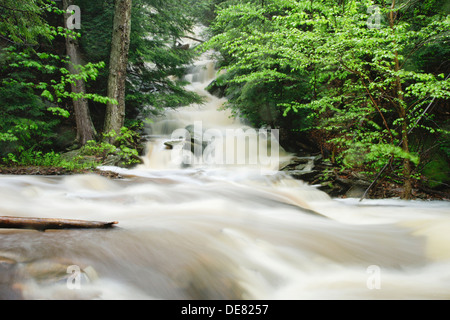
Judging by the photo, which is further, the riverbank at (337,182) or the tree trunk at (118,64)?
the tree trunk at (118,64)

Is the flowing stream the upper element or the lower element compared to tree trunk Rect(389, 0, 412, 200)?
lower

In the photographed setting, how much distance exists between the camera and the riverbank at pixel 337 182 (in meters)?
4.79

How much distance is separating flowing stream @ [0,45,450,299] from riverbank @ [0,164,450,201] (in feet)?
1.16

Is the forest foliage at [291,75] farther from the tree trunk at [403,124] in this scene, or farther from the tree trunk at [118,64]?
the tree trunk at [118,64]

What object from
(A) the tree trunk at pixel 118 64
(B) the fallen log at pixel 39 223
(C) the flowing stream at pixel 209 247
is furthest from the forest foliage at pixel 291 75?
(B) the fallen log at pixel 39 223

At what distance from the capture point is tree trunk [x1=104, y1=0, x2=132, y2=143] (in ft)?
21.7

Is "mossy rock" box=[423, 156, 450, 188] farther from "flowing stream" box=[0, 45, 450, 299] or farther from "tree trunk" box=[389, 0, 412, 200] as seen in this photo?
"tree trunk" box=[389, 0, 412, 200]

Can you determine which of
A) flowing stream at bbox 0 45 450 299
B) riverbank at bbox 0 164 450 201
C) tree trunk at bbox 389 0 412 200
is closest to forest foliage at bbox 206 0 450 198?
tree trunk at bbox 389 0 412 200

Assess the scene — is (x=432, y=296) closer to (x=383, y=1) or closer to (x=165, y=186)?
(x=165, y=186)

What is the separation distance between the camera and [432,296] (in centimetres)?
177

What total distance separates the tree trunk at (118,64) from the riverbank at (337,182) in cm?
209

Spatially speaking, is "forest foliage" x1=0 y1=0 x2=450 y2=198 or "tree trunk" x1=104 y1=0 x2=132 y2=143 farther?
"tree trunk" x1=104 y1=0 x2=132 y2=143

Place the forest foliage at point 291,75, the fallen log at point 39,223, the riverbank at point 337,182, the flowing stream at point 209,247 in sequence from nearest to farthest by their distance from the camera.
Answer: the flowing stream at point 209,247, the fallen log at point 39,223, the forest foliage at point 291,75, the riverbank at point 337,182
